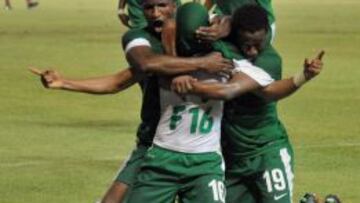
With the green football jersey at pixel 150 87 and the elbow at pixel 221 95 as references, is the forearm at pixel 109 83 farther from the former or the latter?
the elbow at pixel 221 95

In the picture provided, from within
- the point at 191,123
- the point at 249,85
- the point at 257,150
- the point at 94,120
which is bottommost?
the point at 94,120

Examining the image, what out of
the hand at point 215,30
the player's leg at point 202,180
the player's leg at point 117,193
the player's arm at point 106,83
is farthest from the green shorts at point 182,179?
the player's leg at point 117,193

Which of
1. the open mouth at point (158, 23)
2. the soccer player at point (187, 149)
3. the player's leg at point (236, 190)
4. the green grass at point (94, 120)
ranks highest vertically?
the open mouth at point (158, 23)

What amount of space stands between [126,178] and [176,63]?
173 centimetres

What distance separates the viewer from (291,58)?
26891 millimetres

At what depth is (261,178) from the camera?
29.8ft

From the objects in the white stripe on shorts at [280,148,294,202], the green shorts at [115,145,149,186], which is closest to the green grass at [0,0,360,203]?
the green shorts at [115,145,149,186]

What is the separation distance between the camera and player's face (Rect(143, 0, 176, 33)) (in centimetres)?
842

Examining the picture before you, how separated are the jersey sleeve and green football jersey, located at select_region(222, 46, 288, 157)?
0.39 meters

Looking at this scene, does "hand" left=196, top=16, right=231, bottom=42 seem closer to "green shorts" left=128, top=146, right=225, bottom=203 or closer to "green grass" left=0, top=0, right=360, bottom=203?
"green shorts" left=128, top=146, right=225, bottom=203

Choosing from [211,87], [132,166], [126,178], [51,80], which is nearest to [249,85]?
[211,87]

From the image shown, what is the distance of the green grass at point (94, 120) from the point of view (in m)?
13.0

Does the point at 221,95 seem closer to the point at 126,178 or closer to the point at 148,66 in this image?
the point at 148,66

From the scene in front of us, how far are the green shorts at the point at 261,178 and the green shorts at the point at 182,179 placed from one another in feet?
2.52
